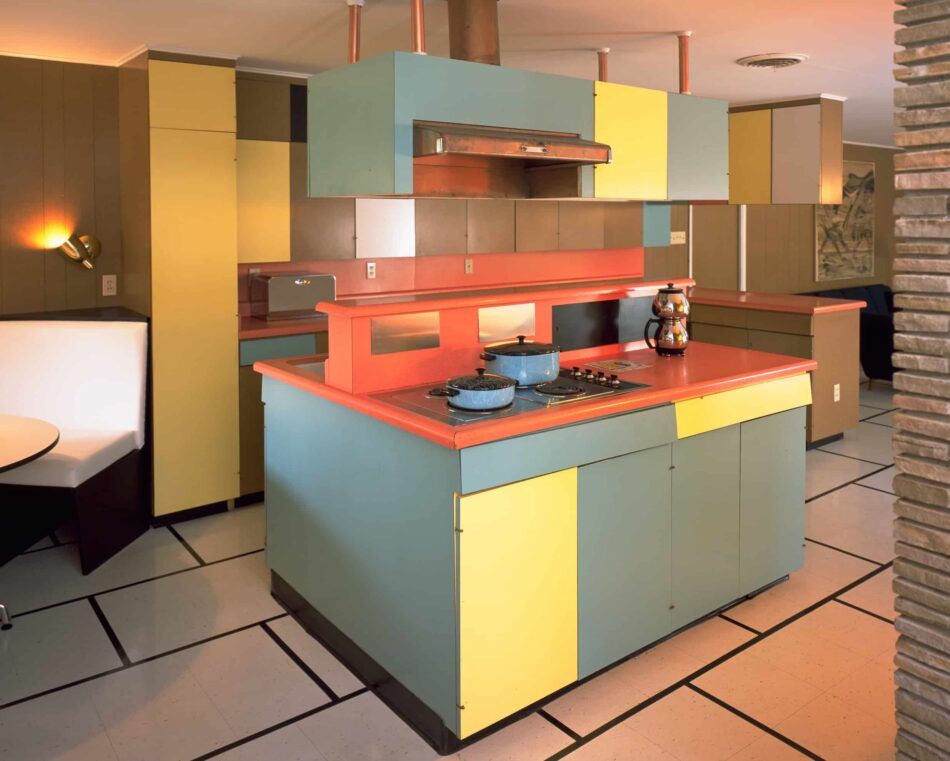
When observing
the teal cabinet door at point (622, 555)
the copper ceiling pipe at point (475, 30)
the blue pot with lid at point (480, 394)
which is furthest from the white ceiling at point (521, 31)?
the teal cabinet door at point (622, 555)

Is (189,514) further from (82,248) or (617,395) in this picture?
(617,395)

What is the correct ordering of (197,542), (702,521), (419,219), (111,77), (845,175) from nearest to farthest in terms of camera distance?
(702,521)
(197,542)
(111,77)
(419,219)
(845,175)

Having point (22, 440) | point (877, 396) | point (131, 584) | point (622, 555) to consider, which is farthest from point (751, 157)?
point (22, 440)

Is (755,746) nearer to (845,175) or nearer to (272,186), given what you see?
(272,186)

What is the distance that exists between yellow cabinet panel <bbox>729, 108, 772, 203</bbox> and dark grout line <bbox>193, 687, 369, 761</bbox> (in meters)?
4.54

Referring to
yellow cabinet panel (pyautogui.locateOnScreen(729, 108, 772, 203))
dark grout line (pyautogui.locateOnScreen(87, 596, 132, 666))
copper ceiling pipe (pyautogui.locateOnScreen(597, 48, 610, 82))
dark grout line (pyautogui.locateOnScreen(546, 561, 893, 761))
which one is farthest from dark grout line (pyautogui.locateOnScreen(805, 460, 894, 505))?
dark grout line (pyautogui.locateOnScreen(87, 596, 132, 666))

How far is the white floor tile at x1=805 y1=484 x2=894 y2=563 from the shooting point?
4191mm

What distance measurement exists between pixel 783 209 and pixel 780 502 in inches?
240

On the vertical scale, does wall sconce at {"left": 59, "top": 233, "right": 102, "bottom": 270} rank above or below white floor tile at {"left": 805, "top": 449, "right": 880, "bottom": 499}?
above

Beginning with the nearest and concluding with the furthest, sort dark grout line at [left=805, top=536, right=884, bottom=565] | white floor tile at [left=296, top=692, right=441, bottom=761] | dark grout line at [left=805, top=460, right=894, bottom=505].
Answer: white floor tile at [left=296, top=692, right=441, bottom=761] < dark grout line at [left=805, top=536, right=884, bottom=565] < dark grout line at [left=805, top=460, right=894, bottom=505]

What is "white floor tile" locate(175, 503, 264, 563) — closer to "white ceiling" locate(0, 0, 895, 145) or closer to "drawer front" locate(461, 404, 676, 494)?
"drawer front" locate(461, 404, 676, 494)

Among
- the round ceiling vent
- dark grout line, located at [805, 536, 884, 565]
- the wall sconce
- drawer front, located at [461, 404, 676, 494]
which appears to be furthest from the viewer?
the round ceiling vent

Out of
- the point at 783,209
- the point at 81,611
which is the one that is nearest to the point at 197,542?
the point at 81,611

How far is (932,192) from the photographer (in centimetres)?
183
